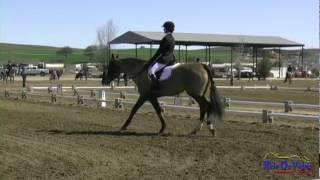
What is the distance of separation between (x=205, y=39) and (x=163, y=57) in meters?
70.5

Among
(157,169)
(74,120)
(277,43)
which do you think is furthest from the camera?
(277,43)

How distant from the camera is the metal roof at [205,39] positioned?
254 ft

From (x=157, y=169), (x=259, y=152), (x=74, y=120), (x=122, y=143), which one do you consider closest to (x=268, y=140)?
(x=259, y=152)

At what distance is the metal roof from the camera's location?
77.4 metres

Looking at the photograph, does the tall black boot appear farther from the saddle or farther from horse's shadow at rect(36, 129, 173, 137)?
horse's shadow at rect(36, 129, 173, 137)

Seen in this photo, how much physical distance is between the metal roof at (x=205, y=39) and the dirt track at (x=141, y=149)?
57640 millimetres

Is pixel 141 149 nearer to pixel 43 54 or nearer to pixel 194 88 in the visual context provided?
pixel 194 88

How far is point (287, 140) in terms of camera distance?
43.8 ft

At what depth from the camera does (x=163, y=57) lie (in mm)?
14555

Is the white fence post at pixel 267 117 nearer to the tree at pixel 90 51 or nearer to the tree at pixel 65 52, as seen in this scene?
the tree at pixel 90 51

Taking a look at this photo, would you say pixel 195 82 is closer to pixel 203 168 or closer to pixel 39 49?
pixel 203 168

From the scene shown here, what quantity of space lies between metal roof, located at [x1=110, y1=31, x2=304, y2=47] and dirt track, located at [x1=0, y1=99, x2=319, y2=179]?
5764 centimetres

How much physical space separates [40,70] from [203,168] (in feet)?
309

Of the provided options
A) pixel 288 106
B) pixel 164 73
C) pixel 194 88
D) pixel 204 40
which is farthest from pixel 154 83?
pixel 204 40
